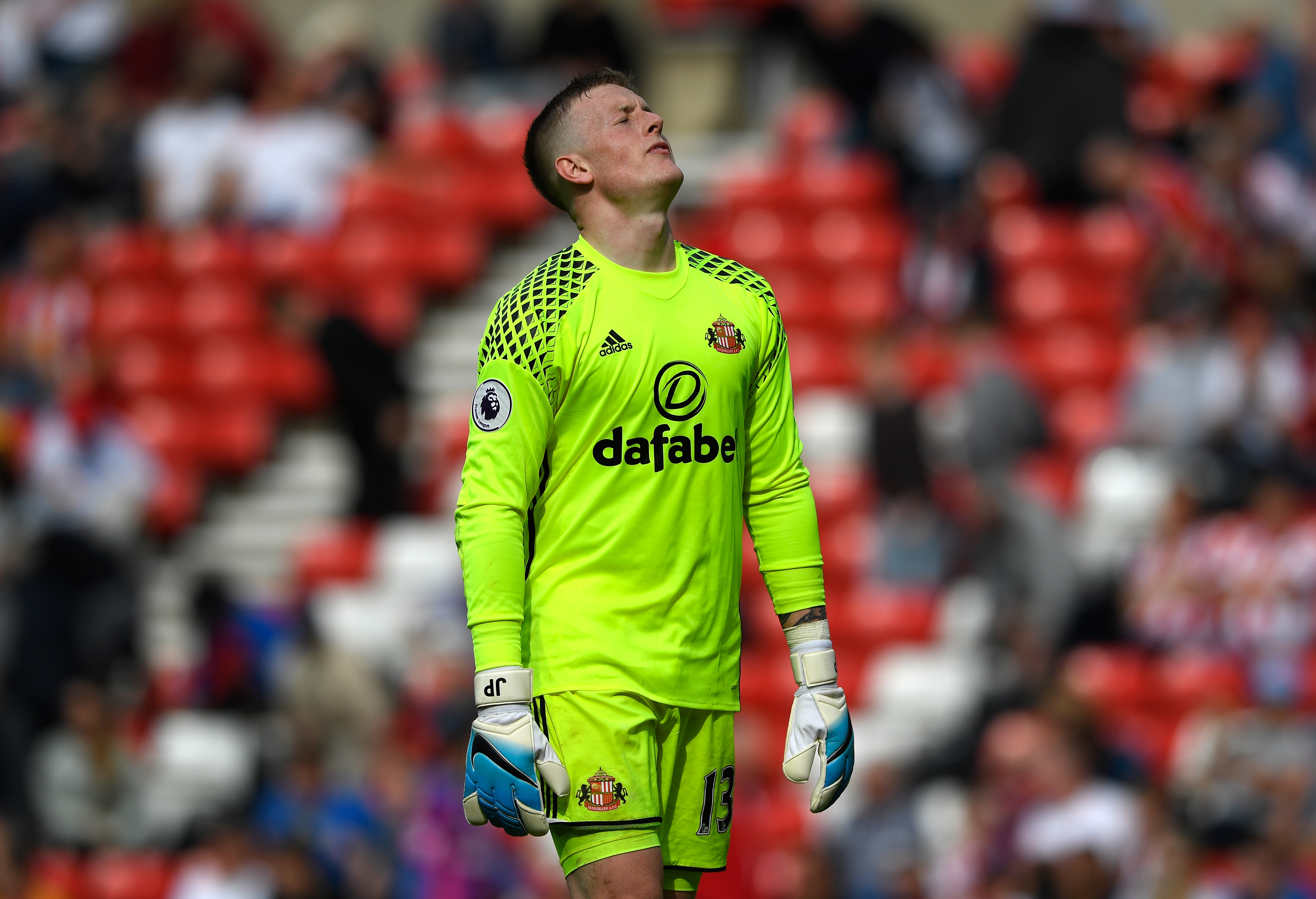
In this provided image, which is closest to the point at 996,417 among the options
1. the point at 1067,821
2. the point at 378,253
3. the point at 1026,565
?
the point at 1026,565

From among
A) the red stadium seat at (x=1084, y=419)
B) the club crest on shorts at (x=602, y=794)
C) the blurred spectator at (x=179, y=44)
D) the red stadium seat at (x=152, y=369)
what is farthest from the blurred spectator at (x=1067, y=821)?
the blurred spectator at (x=179, y=44)

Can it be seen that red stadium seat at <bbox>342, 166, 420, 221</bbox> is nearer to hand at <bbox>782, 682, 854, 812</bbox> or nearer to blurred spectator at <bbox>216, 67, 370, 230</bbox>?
blurred spectator at <bbox>216, 67, 370, 230</bbox>

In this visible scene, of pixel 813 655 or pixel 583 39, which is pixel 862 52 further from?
pixel 813 655

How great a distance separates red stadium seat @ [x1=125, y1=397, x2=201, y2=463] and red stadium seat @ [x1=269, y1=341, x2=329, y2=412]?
0.64m

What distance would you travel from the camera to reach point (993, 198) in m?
12.1

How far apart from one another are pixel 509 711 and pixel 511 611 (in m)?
0.20

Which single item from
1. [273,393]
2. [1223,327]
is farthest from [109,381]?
[1223,327]

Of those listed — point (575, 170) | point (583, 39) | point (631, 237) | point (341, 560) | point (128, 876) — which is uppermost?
point (583, 39)

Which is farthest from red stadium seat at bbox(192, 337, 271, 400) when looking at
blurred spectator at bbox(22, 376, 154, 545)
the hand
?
the hand

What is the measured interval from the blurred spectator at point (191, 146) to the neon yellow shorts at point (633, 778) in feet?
37.6

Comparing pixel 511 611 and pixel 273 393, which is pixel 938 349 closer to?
pixel 273 393

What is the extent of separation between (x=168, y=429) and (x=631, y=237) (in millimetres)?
10435

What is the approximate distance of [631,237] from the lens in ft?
13.1

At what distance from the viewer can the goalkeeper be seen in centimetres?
381
